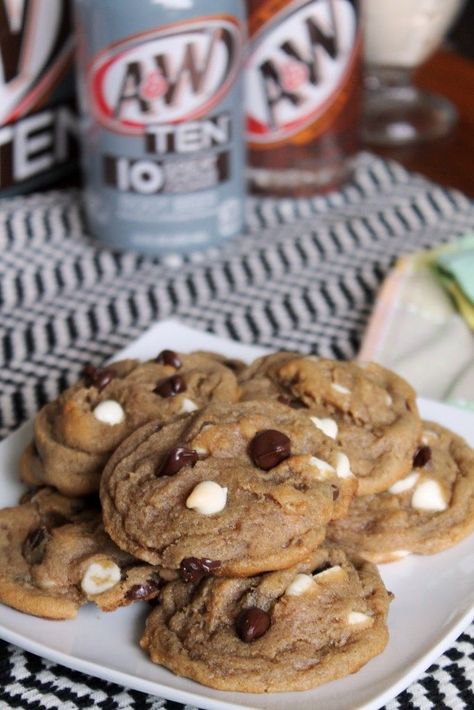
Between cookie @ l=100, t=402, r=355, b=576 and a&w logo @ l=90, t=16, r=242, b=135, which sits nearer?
cookie @ l=100, t=402, r=355, b=576

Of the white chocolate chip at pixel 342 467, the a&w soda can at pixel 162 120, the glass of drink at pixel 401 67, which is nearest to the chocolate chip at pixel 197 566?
the white chocolate chip at pixel 342 467

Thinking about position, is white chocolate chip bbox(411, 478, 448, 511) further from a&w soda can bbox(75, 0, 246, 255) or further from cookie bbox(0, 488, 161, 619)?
a&w soda can bbox(75, 0, 246, 255)

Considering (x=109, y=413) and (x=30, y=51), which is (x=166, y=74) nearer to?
(x=30, y=51)

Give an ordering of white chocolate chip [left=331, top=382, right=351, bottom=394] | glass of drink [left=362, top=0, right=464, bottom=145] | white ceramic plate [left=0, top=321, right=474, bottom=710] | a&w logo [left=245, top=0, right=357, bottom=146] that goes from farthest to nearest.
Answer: glass of drink [left=362, top=0, right=464, bottom=145] → a&w logo [left=245, top=0, right=357, bottom=146] → white chocolate chip [left=331, top=382, right=351, bottom=394] → white ceramic plate [left=0, top=321, right=474, bottom=710]

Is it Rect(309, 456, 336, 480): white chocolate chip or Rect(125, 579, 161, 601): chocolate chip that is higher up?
Rect(309, 456, 336, 480): white chocolate chip

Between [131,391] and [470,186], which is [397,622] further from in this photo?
[470,186]

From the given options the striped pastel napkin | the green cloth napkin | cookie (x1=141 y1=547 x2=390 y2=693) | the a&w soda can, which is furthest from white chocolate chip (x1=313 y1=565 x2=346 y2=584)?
the a&w soda can

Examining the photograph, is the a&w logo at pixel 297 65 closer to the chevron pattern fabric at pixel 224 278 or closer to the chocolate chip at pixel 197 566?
the chevron pattern fabric at pixel 224 278
